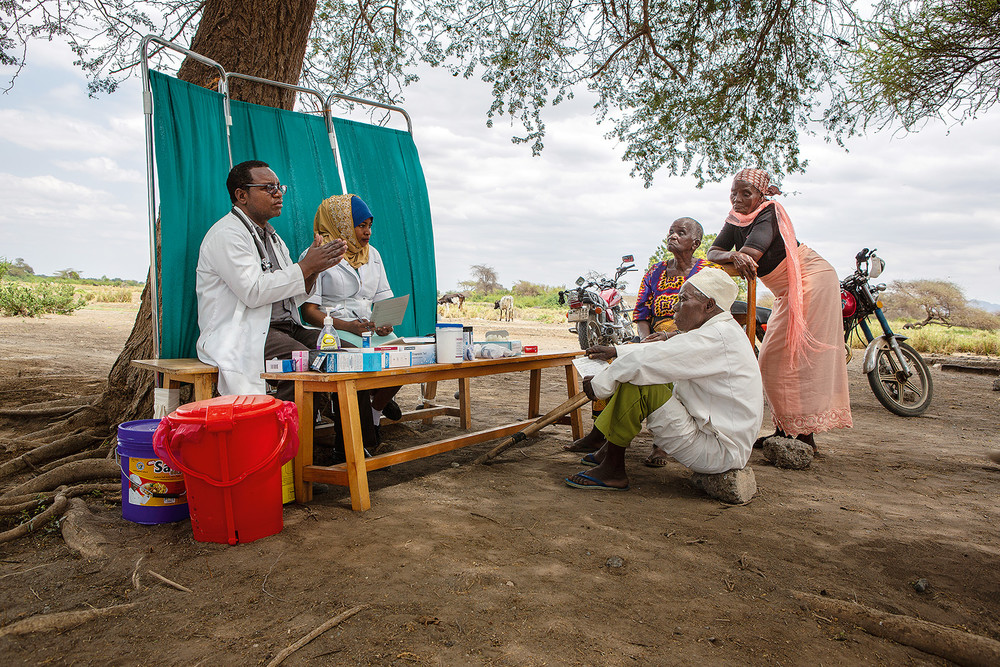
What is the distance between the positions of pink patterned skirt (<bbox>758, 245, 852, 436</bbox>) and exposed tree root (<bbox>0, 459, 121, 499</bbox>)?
157 inches

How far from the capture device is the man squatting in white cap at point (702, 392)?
3.02 metres

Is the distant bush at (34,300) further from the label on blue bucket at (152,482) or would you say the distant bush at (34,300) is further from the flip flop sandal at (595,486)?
the flip flop sandal at (595,486)

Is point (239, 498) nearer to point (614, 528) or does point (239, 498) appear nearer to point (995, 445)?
point (614, 528)

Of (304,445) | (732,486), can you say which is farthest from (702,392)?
(304,445)

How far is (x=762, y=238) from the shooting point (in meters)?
3.94

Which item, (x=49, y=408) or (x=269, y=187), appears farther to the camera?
(x=49, y=408)

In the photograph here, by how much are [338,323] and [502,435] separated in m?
1.34

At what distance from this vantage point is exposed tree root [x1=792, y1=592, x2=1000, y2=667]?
1712 millimetres

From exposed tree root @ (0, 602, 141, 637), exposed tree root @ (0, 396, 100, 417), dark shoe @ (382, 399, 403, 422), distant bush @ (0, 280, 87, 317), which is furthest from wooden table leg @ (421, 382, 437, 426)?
distant bush @ (0, 280, 87, 317)

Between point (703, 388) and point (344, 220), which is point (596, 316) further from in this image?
point (703, 388)

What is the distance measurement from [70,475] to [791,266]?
436 cm

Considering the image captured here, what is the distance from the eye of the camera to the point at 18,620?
6.31 feet

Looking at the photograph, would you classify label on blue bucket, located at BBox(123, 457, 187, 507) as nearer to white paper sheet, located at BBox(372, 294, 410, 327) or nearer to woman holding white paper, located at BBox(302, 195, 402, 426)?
woman holding white paper, located at BBox(302, 195, 402, 426)

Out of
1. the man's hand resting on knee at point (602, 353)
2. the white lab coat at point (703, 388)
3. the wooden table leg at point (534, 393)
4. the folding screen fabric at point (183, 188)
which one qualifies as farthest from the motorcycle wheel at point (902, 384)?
the folding screen fabric at point (183, 188)
